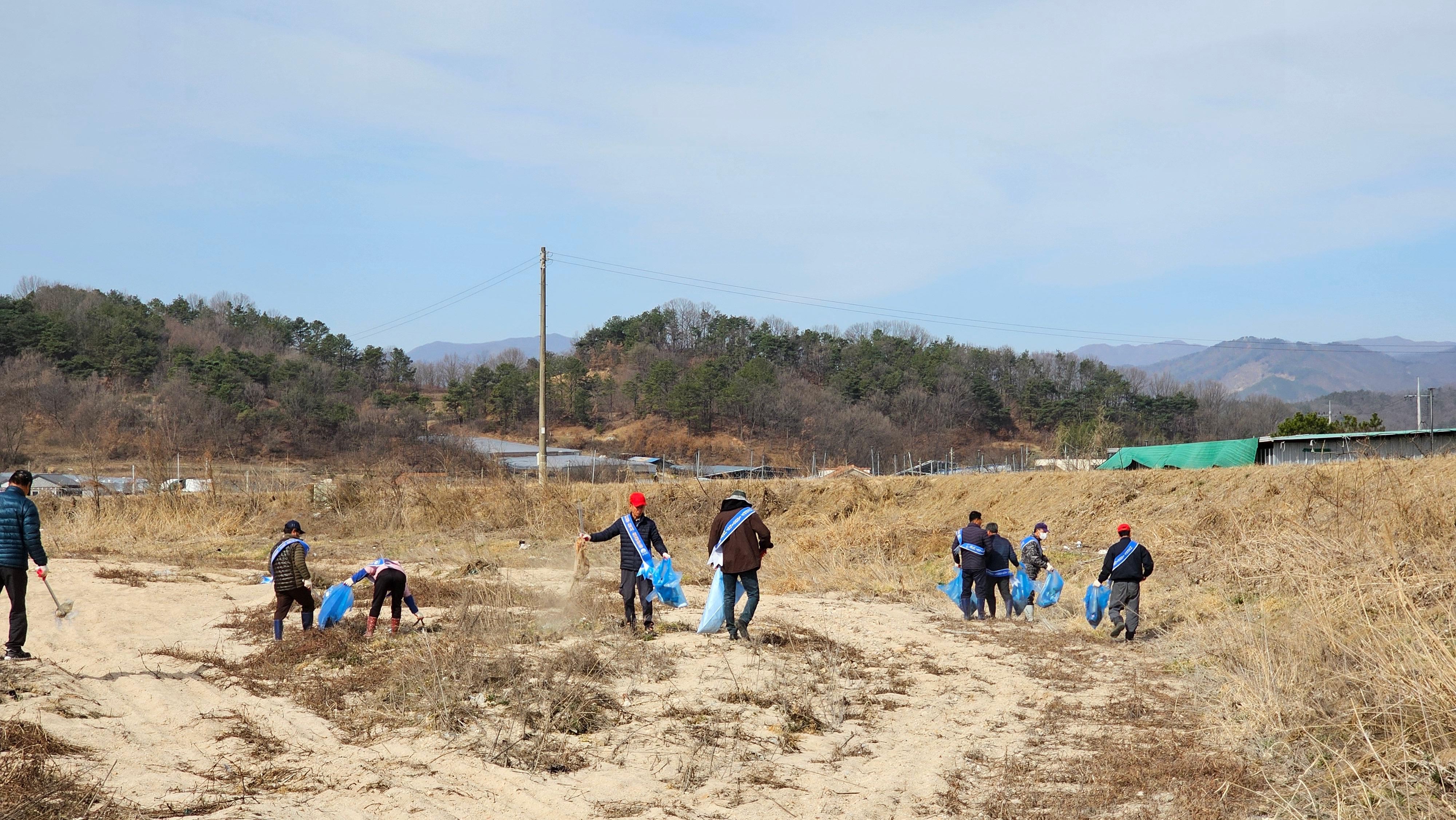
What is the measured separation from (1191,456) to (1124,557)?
2253cm

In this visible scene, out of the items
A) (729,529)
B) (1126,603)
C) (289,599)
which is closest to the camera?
(729,529)

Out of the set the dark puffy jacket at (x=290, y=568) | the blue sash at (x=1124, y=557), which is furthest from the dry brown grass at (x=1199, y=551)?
the dark puffy jacket at (x=290, y=568)

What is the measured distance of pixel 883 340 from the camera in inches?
3696

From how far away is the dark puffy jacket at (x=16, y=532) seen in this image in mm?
8719

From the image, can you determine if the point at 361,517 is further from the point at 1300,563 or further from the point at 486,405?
the point at 486,405

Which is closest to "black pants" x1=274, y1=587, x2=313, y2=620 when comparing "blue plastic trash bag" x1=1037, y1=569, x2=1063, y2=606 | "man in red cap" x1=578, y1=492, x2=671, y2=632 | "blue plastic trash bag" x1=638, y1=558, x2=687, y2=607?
"man in red cap" x1=578, y1=492, x2=671, y2=632

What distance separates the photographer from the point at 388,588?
1056cm

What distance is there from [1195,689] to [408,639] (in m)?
7.58

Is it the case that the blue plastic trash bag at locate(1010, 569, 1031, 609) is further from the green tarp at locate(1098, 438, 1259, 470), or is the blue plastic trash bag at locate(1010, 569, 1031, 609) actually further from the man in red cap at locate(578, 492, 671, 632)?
the green tarp at locate(1098, 438, 1259, 470)

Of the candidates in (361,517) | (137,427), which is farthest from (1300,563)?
(137,427)

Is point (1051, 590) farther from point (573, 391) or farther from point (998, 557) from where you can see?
point (573, 391)

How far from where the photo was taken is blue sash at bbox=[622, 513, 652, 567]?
10.7 metres

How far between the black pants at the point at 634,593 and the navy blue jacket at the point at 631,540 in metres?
0.09

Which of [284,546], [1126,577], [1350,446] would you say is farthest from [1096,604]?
[1350,446]
